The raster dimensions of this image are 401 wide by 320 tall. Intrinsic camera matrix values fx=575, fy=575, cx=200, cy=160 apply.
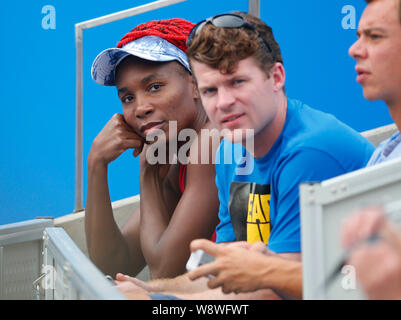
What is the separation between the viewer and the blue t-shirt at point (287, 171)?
1.00m

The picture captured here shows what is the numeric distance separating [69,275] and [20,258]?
0.57 metres

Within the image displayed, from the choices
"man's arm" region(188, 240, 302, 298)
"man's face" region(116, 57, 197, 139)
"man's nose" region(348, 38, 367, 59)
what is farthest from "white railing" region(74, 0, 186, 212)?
"man's arm" region(188, 240, 302, 298)

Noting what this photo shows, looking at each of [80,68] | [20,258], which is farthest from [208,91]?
[80,68]

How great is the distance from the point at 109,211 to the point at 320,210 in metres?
0.99

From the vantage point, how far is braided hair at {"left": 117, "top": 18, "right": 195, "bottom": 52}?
1.50m

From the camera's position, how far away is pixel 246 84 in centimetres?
107

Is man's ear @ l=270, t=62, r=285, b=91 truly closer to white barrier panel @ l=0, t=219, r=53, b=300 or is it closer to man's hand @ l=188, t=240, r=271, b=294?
man's hand @ l=188, t=240, r=271, b=294

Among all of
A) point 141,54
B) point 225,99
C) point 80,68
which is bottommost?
point 225,99

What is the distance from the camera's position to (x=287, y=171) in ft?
3.30

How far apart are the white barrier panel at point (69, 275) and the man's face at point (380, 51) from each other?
543mm

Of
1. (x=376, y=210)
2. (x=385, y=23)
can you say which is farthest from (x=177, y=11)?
(x=376, y=210)

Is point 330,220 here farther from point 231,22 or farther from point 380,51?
point 231,22

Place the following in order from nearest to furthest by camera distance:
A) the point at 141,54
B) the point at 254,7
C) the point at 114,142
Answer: the point at 141,54 < the point at 114,142 < the point at 254,7
